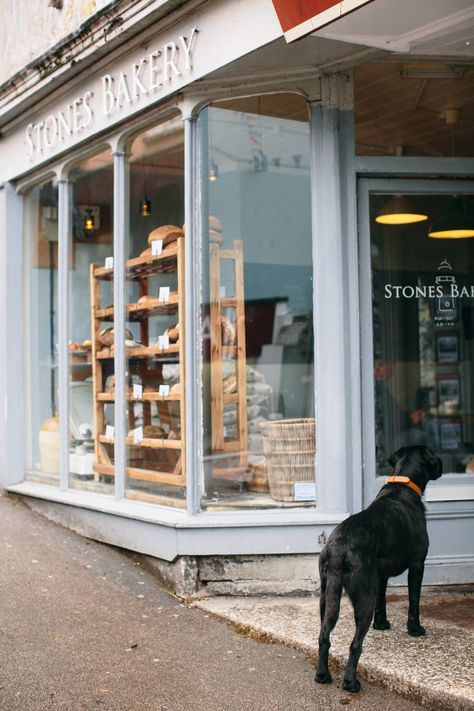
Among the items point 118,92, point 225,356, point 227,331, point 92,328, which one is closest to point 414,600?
point 225,356

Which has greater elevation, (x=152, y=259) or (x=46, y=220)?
(x=46, y=220)

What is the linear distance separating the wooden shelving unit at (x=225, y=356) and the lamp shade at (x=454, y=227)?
164 cm

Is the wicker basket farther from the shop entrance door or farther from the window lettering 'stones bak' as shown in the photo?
the window lettering 'stones bak'

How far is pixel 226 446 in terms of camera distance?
697 cm

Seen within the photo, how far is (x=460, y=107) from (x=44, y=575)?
4.82 meters

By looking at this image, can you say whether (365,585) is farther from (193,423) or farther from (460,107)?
(460,107)

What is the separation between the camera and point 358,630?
181 inches

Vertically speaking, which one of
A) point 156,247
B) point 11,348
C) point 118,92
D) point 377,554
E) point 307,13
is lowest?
point 377,554

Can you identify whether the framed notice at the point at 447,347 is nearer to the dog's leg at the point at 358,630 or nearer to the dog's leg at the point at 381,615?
the dog's leg at the point at 381,615

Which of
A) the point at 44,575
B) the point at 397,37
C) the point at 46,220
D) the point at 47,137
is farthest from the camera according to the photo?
the point at 46,220

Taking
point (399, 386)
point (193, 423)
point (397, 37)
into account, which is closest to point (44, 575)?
point (193, 423)

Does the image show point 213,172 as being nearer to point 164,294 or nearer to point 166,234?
point 166,234

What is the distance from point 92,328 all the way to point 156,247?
1.25 metres

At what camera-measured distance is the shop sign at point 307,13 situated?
199 inches
